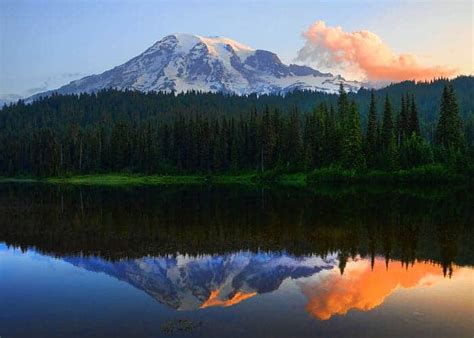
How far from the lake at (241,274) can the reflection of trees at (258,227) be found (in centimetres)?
17

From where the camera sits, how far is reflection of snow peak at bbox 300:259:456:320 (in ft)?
73.2

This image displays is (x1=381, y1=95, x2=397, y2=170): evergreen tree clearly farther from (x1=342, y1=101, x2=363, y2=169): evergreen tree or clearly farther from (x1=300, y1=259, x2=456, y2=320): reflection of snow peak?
(x1=300, y1=259, x2=456, y2=320): reflection of snow peak

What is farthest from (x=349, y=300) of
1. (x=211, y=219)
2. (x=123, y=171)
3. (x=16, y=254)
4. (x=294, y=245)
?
(x=123, y=171)

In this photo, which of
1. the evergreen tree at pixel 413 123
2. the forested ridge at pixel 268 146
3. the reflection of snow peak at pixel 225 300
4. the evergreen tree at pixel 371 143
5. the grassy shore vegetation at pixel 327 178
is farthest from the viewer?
the evergreen tree at pixel 413 123

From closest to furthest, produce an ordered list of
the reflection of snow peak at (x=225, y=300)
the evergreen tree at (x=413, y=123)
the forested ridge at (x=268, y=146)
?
the reflection of snow peak at (x=225, y=300), the forested ridge at (x=268, y=146), the evergreen tree at (x=413, y=123)

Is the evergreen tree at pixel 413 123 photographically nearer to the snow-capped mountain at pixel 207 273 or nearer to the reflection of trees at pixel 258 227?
the reflection of trees at pixel 258 227

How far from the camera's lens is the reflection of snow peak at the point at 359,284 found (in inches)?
878

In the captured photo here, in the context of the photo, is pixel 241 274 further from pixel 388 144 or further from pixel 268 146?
pixel 268 146

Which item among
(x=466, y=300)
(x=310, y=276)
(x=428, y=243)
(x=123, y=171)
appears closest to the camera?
(x=466, y=300)

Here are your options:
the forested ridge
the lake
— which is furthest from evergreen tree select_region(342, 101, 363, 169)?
the lake

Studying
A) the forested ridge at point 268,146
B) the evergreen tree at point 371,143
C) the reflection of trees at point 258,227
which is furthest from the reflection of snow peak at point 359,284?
the evergreen tree at point 371,143

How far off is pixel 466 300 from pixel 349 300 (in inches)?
207

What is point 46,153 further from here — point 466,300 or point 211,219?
point 466,300

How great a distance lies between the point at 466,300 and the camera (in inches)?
896
